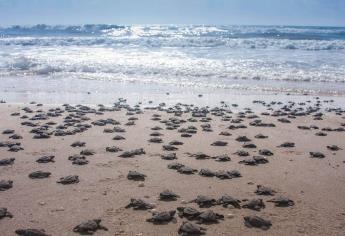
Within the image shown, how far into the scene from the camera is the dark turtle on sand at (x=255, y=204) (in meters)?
8.30

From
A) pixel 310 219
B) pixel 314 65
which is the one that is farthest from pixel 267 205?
pixel 314 65

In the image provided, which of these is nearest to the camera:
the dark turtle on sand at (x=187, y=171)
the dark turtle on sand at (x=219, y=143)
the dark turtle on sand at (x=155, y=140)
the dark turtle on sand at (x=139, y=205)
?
the dark turtle on sand at (x=139, y=205)

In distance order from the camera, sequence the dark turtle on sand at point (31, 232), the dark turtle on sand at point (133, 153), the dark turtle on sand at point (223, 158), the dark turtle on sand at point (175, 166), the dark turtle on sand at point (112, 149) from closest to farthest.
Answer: the dark turtle on sand at point (31, 232), the dark turtle on sand at point (175, 166), the dark turtle on sand at point (223, 158), the dark turtle on sand at point (133, 153), the dark turtle on sand at point (112, 149)

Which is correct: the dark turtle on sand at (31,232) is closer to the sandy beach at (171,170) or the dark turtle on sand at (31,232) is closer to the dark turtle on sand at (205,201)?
the sandy beach at (171,170)

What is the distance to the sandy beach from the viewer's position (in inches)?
307

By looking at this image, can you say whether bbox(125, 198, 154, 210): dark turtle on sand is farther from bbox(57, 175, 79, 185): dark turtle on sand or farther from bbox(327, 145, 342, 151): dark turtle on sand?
bbox(327, 145, 342, 151): dark turtle on sand

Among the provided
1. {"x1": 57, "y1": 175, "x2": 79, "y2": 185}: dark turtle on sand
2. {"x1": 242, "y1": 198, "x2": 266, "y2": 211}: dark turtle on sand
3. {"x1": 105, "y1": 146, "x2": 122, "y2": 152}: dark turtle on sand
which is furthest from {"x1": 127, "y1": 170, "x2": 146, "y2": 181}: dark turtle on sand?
{"x1": 242, "y1": 198, "x2": 266, "y2": 211}: dark turtle on sand

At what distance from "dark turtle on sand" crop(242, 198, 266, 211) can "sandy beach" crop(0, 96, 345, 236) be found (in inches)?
2.3

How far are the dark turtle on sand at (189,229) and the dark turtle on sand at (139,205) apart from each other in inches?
45.7

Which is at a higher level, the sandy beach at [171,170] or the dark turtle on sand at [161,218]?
the dark turtle on sand at [161,218]

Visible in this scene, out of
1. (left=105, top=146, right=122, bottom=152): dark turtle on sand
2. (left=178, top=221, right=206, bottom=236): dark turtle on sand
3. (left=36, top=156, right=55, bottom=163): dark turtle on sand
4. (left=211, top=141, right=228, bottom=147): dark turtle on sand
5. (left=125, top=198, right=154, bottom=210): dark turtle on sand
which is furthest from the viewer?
(left=211, top=141, right=228, bottom=147): dark turtle on sand

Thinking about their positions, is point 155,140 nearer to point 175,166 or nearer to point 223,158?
point 223,158

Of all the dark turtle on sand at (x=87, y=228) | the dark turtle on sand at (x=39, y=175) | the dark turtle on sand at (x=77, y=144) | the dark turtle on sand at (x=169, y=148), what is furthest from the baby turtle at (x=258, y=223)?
the dark turtle on sand at (x=77, y=144)

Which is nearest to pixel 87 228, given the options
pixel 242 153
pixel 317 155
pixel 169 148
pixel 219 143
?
pixel 169 148
